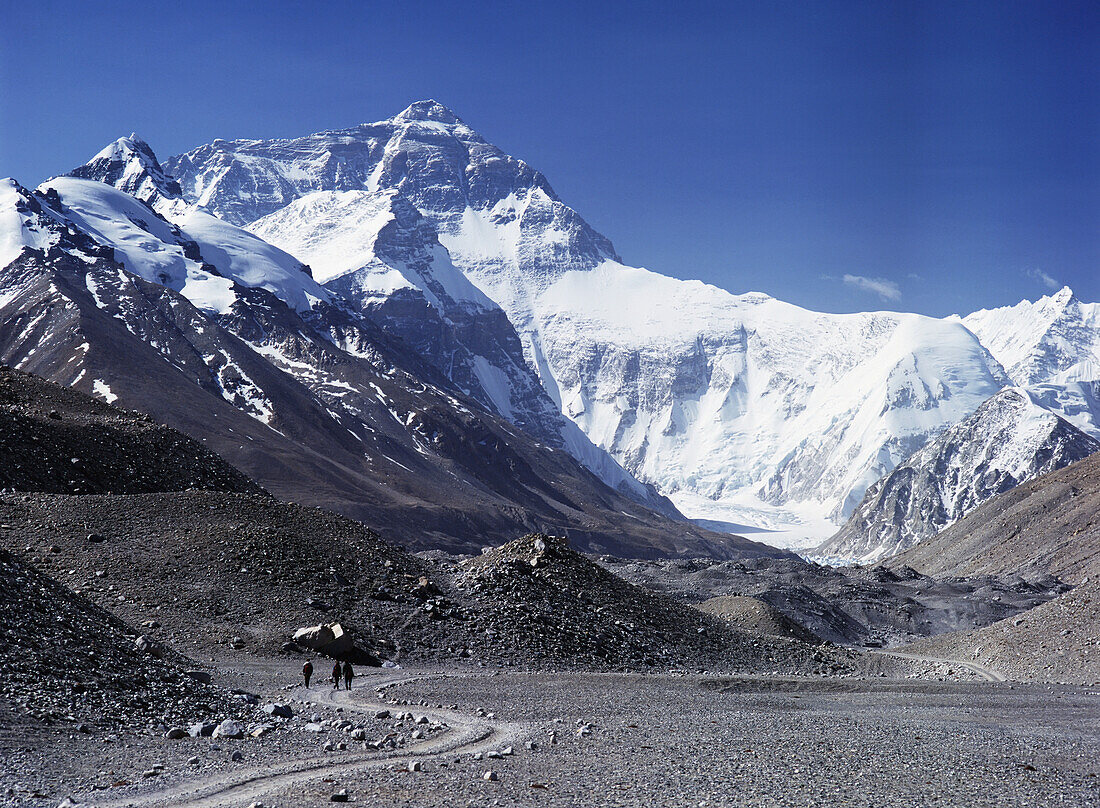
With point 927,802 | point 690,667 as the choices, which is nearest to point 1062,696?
point 690,667

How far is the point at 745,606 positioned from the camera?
66.6 metres

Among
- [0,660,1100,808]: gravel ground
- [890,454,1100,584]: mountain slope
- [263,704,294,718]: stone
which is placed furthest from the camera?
[890,454,1100,584]: mountain slope

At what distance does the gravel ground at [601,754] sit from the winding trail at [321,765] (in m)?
0.07

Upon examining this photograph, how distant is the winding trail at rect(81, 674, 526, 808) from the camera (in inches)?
656

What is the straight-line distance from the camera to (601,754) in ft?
72.4

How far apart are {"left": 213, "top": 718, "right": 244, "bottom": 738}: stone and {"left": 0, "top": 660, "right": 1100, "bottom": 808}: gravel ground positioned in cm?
50

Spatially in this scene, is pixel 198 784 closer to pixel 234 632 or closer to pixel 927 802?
pixel 927 802

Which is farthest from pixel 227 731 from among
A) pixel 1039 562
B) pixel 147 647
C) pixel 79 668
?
pixel 1039 562

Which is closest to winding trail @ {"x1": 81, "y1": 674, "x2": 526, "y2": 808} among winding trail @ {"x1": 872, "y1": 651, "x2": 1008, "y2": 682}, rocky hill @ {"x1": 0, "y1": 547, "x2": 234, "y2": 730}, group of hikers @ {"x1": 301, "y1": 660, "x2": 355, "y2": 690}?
group of hikers @ {"x1": 301, "y1": 660, "x2": 355, "y2": 690}

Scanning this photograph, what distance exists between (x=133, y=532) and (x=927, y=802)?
34175 mm

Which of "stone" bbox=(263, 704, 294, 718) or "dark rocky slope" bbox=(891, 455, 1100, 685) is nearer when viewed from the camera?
"stone" bbox=(263, 704, 294, 718)

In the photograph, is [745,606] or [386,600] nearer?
[386,600]

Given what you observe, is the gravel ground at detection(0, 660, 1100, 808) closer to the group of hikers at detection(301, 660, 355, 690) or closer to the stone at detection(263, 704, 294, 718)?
the group of hikers at detection(301, 660, 355, 690)

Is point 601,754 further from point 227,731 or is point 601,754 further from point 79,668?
point 79,668
